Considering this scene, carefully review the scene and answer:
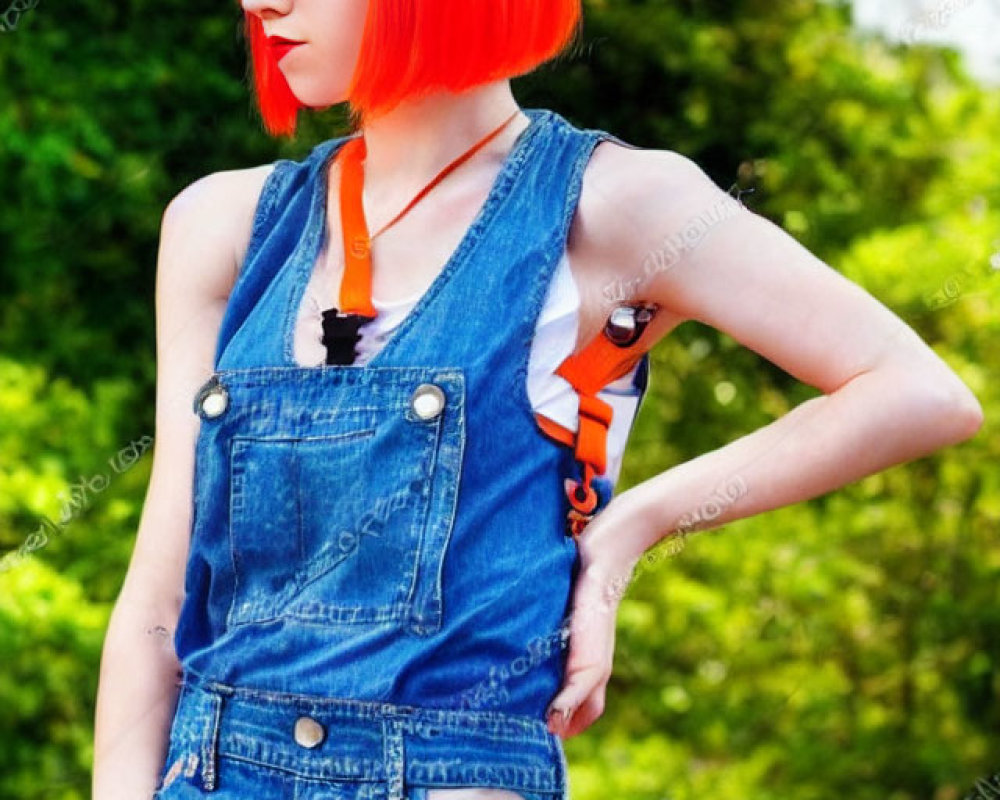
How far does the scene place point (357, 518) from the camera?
133 cm

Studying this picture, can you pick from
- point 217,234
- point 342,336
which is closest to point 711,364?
point 217,234

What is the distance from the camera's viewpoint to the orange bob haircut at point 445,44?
1.39m

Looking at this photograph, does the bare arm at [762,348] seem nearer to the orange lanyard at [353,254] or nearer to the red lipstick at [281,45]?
the orange lanyard at [353,254]

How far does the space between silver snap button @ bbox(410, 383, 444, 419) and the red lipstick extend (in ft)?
1.10

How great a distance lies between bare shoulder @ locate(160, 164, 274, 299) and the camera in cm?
155

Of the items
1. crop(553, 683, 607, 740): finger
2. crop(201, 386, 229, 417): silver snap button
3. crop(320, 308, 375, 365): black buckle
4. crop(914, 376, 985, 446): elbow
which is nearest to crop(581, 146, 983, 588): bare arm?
crop(914, 376, 985, 446): elbow

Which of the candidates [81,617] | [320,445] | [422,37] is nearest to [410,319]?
[320,445]

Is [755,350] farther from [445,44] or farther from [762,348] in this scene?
[445,44]

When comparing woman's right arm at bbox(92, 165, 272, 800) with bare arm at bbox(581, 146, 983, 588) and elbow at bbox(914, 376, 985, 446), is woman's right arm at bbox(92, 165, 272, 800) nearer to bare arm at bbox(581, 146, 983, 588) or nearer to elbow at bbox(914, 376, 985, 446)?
bare arm at bbox(581, 146, 983, 588)

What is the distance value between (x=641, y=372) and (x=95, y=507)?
2.31m

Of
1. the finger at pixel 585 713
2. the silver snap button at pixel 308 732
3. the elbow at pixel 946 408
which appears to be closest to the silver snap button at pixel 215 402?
the silver snap button at pixel 308 732

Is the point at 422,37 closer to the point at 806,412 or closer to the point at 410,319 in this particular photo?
the point at 410,319

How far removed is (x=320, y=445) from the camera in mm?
1347

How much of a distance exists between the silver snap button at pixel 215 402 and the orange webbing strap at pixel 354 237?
0.40ft
